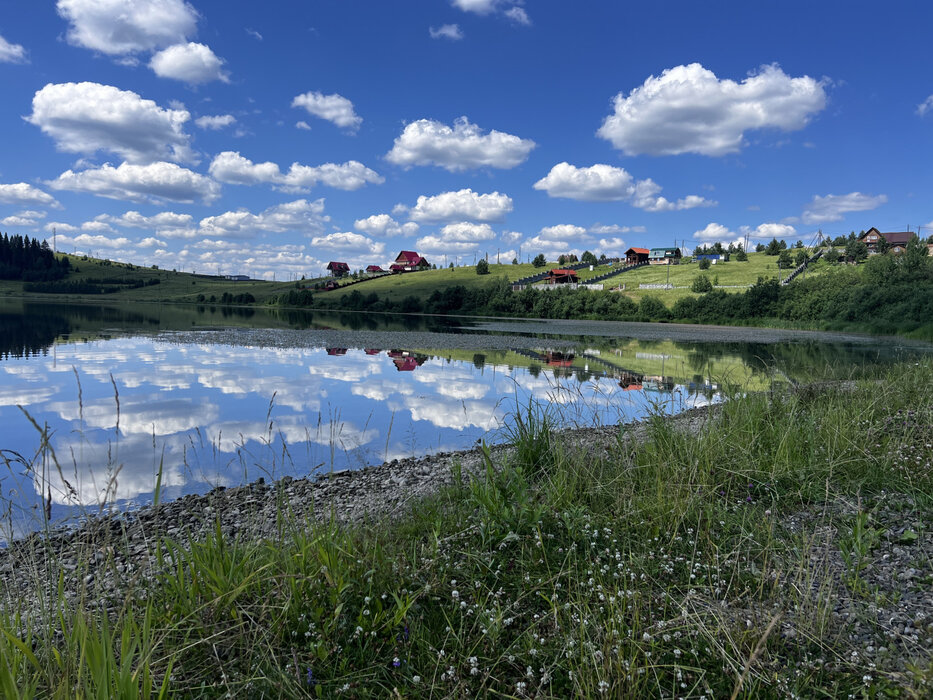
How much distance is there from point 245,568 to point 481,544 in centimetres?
219

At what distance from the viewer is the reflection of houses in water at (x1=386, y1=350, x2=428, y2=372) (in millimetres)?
26688

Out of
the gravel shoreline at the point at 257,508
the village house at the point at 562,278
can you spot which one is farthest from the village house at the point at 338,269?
the gravel shoreline at the point at 257,508

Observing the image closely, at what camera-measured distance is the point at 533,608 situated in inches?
168

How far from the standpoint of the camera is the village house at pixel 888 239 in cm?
11788

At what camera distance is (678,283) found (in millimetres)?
104938

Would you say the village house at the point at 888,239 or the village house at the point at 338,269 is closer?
the village house at the point at 888,239

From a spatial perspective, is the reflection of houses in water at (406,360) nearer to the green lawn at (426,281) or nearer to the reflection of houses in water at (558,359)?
the reflection of houses in water at (558,359)

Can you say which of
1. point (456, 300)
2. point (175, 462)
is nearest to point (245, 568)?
point (175, 462)

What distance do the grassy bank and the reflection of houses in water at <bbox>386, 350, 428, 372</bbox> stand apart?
20401 mm

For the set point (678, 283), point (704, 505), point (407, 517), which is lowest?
point (407, 517)

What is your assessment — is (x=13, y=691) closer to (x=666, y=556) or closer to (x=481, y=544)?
(x=481, y=544)

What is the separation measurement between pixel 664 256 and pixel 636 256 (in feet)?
31.4

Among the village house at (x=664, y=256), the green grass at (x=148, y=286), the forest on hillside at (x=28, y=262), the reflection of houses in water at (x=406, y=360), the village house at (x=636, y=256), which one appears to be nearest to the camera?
the reflection of houses in water at (x=406, y=360)

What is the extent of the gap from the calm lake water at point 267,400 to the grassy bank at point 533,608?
3.10 ft
